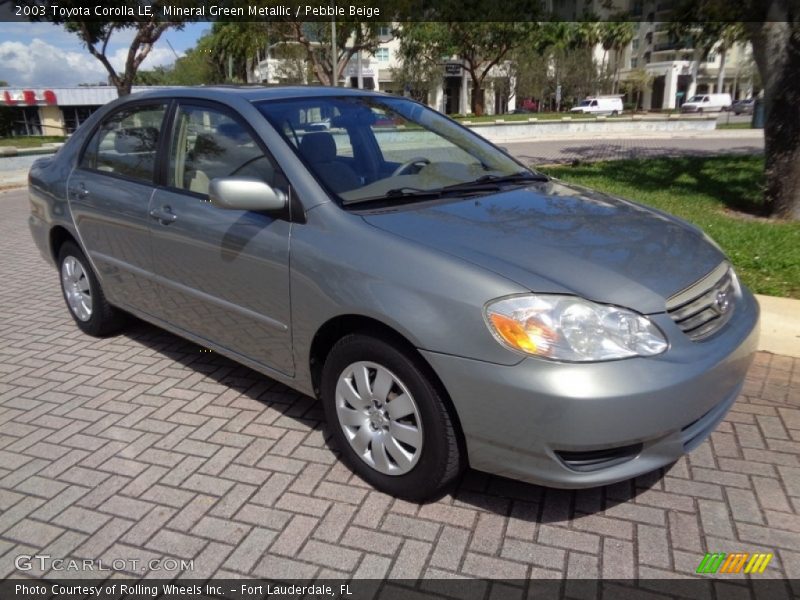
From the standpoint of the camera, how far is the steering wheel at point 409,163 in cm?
344

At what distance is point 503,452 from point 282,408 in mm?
1687

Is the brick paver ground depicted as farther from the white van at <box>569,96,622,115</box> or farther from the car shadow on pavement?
the white van at <box>569,96,622,115</box>

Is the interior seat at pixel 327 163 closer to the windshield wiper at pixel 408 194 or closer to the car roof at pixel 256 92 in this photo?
the windshield wiper at pixel 408 194

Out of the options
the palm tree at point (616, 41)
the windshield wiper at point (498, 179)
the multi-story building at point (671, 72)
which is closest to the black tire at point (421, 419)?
the windshield wiper at point (498, 179)

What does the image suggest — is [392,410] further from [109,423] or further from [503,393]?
[109,423]

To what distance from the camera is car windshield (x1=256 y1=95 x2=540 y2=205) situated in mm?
3172

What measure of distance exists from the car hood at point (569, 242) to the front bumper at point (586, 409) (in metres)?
0.24

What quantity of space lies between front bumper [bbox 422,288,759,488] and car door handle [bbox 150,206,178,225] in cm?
192

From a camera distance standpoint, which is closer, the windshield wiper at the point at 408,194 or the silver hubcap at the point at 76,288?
the windshield wiper at the point at 408,194

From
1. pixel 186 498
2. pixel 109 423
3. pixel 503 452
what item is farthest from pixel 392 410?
pixel 109 423

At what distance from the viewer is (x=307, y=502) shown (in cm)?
288

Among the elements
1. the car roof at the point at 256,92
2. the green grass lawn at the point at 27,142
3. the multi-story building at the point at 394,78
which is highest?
the multi-story building at the point at 394,78

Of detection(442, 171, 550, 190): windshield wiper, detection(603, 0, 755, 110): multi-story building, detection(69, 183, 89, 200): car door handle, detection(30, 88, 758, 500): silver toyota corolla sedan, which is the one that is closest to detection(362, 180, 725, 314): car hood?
detection(30, 88, 758, 500): silver toyota corolla sedan

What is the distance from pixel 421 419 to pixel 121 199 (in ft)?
8.42
